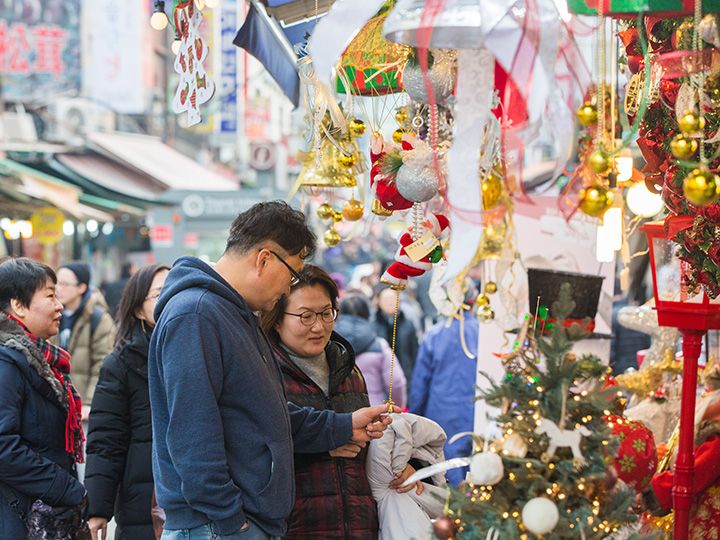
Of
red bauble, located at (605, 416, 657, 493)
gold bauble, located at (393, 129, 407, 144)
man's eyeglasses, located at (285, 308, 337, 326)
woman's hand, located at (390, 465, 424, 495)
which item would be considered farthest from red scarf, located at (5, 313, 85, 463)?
red bauble, located at (605, 416, 657, 493)

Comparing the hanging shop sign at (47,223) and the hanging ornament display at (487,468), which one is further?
the hanging shop sign at (47,223)

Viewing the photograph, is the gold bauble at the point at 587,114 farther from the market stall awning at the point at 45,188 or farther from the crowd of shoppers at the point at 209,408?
→ the market stall awning at the point at 45,188

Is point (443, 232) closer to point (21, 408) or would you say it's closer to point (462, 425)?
point (21, 408)

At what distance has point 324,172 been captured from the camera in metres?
4.00

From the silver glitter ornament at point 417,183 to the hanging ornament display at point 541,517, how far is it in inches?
43.8

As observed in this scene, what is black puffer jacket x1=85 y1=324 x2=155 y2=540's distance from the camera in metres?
4.02

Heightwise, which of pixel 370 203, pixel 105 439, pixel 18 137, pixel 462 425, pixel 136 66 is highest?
pixel 136 66

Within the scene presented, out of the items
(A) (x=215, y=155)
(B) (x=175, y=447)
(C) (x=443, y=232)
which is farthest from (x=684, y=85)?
(A) (x=215, y=155)

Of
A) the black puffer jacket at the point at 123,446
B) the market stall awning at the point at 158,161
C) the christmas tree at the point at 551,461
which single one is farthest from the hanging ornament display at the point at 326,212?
the market stall awning at the point at 158,161

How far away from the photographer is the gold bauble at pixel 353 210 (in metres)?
4.05

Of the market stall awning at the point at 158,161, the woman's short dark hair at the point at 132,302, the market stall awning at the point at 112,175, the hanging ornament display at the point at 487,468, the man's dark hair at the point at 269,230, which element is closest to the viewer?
the hanging ornament display at the point at 487,468

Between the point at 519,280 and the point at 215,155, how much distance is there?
74.8ft

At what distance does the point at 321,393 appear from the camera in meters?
3.53

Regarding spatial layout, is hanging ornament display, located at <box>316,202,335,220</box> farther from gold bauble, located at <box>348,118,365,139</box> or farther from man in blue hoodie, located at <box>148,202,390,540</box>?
man in blue hoodie, located at <box>148,202,390,540</box>
